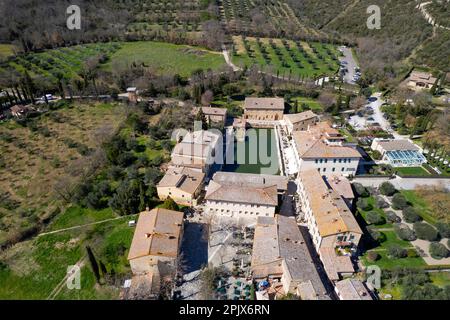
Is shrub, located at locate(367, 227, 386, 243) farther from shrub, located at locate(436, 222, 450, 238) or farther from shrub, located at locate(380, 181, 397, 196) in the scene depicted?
shrub, located at locate(380, 181, 397, 196)

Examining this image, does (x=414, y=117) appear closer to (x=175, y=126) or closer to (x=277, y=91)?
(x=277, y=91)

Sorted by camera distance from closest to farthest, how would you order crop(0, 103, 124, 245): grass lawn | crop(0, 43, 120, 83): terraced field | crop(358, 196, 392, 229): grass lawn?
crop(358, 196, 392, 229): grass lawn < crop(0, 103, 124, 245): grass lawn < crop(0, 43, 120, 83): terraced field

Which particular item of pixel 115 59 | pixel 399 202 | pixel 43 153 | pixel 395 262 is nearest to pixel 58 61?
pixel 115 59

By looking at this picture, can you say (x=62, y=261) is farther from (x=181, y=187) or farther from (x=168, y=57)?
(x=168, y=57)

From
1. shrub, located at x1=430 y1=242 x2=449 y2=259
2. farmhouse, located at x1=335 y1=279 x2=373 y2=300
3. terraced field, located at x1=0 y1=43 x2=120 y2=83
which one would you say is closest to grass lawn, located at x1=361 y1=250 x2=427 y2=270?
shrub, located at x1=430 y1=242 x2=449 y2=259

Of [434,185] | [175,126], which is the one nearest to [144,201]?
[175,126]

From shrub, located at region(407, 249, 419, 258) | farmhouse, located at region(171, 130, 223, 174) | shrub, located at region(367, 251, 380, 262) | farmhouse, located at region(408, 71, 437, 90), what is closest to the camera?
shrub, located at region(367, 251, 380, 262)
